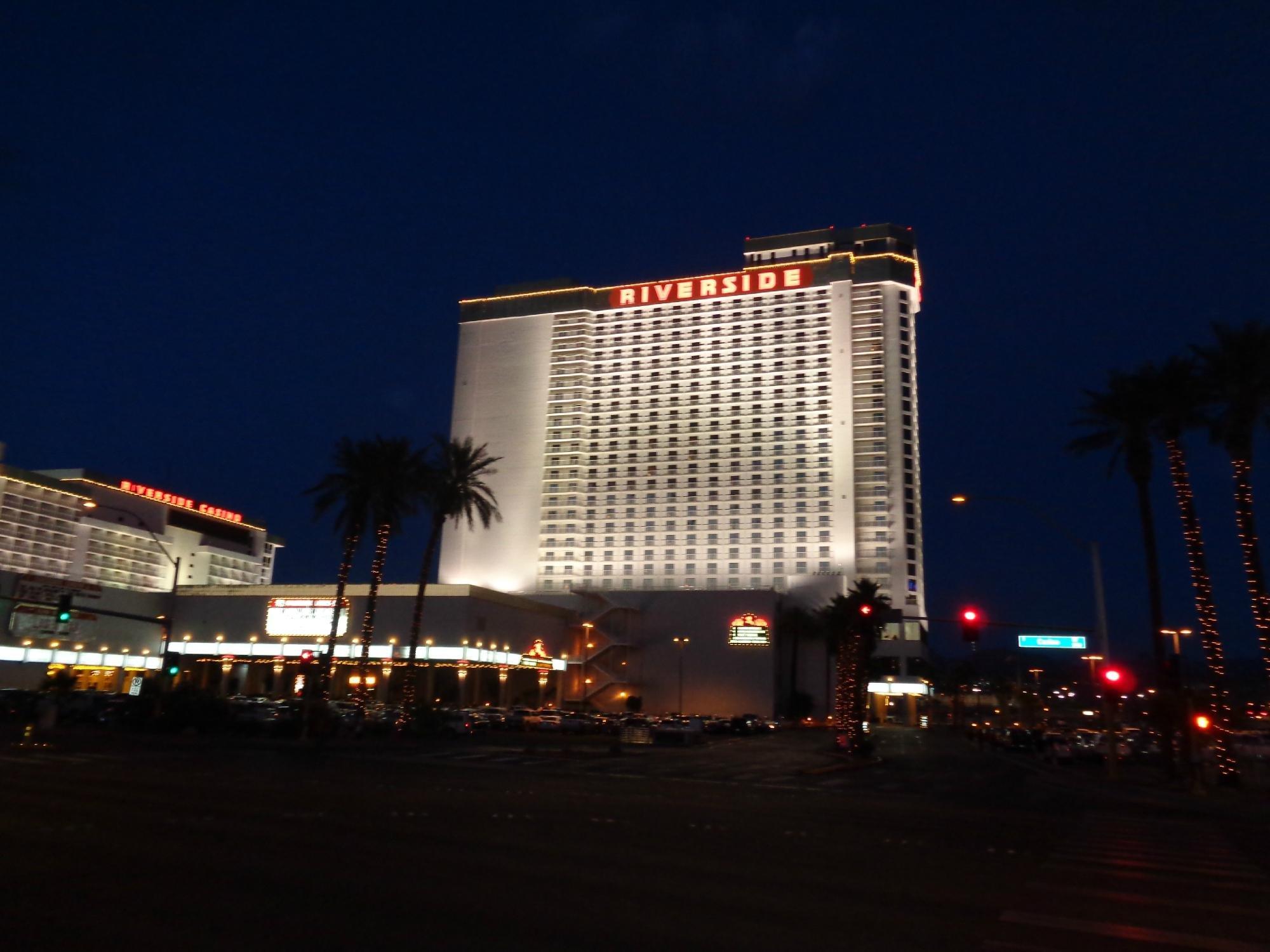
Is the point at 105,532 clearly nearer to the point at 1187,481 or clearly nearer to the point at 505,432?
the point at 505,432

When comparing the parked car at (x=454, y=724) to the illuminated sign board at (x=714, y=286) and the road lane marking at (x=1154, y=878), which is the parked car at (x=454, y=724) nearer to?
the road lane marking at (x=1154, y=878)

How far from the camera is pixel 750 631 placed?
105m

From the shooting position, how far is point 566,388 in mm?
153375

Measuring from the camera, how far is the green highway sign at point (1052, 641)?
1522 inches

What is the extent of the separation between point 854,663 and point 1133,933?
54.4m

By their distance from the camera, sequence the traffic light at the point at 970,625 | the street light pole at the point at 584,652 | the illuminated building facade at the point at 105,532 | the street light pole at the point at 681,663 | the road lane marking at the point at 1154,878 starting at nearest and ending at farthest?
1. the road lane marking at the point at 1154,878
2. the traffic light at the point at 970,625
3. the street light pole at the point at 681,663
4. the street light pole at the point at 584,652
5. the illuminated building facade at the point at 105,532

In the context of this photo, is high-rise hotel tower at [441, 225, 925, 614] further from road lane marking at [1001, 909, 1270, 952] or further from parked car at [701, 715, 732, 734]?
road lane marking at [1001, 909, 1270, 952]

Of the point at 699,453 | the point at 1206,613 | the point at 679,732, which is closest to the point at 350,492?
the point at 679,732

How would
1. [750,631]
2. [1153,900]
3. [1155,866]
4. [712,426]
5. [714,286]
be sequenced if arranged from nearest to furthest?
[1153,900], [1155,866], [750,631], [712,426], [714,286]

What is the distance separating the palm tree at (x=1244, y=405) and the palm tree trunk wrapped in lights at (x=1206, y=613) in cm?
201

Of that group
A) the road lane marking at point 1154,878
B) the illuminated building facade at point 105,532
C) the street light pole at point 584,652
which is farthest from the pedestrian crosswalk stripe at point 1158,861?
the illuminated building facade at point 105,532

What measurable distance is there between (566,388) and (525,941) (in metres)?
147

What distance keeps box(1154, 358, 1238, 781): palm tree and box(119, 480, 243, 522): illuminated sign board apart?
158624mm

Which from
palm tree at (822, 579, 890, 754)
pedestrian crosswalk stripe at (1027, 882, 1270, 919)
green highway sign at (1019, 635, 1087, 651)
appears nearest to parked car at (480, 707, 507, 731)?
palm tree at (822, 579, 890, 754)
